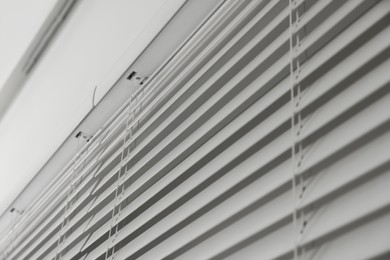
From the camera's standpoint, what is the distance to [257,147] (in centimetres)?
91

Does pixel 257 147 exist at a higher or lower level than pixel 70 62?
lower

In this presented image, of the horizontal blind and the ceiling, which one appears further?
the ceiling

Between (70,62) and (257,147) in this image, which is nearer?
(257,147)

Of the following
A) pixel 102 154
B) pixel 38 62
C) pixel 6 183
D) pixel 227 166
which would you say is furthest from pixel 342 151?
pixel 6 183

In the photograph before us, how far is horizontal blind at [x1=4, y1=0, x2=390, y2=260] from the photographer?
0.69 metres

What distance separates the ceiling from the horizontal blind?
0.24 ft

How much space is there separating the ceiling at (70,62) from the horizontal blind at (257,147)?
0.07 m

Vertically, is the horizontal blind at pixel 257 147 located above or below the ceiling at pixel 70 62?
below

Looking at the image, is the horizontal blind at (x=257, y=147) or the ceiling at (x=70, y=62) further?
the ceiling at (x=70, y=62)

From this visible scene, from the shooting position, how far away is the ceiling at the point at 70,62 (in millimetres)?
1358

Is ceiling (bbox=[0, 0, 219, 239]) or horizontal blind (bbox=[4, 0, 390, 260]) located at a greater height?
ceiling (bbox=[0, 0, 219, 239])

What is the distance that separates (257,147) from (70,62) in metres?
0.91

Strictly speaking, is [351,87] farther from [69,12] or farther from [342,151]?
[69,12]

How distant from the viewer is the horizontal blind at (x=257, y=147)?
2.26ft
